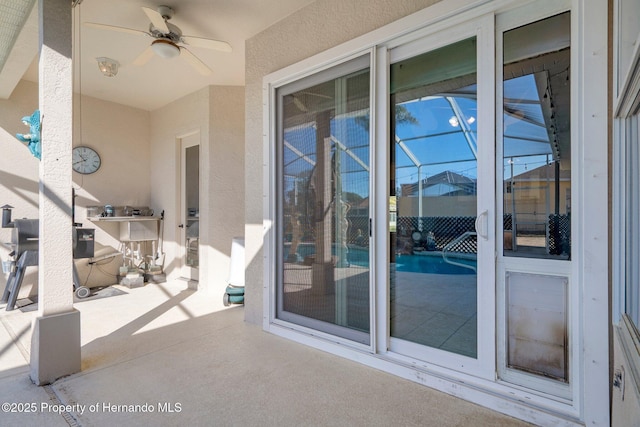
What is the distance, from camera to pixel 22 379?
221 cm

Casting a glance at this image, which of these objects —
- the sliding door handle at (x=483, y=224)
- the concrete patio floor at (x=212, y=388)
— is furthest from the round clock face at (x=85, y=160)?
the sliding door handle at (x=483, y=224)

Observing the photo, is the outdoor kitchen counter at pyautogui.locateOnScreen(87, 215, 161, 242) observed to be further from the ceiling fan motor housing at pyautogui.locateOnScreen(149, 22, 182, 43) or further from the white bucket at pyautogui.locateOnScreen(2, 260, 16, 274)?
the ceiling fan motor housing at pyautogui.locateOnScreen(149, 22, 182, 43)

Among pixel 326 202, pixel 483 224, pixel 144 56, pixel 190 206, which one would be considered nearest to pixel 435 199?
pixel 483 224

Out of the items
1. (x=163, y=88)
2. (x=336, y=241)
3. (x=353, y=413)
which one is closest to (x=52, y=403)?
(x=353, y=413)

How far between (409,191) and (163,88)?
4.11 meters

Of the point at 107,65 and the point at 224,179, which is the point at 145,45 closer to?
the point at 107,65

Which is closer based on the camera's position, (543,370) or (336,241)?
(543,370)

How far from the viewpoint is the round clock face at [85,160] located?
4836mm

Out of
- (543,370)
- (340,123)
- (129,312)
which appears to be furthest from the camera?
(129,312)

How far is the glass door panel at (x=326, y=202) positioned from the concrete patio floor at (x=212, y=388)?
0.39m

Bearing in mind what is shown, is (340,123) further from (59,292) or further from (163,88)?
(163,88)

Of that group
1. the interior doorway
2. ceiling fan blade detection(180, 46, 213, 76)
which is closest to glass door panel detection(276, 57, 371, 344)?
ceiling fan blade detection(180, 46, 213, 76)

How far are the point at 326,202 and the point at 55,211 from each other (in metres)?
1.94

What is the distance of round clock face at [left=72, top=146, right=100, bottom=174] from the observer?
4836mm
